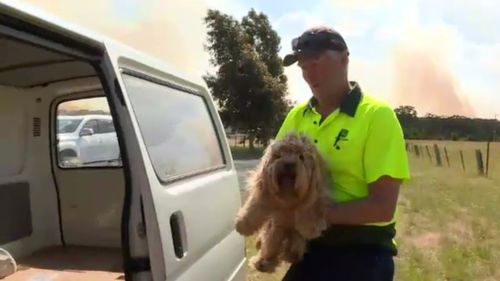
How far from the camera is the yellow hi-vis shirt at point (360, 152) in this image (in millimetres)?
2578

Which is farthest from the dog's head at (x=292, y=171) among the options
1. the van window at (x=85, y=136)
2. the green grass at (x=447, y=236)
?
the van window at (x=85, y=136)

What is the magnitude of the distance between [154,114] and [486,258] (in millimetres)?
6627

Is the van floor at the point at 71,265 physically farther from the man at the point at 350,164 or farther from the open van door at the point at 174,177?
the man at the point at 350,164

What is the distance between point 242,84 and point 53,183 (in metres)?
31.4

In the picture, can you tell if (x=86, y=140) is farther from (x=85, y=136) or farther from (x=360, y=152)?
(x=360, y=152)

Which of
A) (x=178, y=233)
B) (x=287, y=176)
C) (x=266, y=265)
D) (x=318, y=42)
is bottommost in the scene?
(x=266, y=265)

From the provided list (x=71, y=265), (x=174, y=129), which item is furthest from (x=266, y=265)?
(x=71, y=265)

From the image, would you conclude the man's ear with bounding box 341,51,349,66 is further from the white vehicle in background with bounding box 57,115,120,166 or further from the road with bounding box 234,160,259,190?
the white vehicle in background with bounding box 57,115,120,166

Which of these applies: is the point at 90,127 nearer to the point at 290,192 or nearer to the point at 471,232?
the point at 290,192

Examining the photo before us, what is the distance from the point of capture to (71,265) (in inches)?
194

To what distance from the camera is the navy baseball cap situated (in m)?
2.64

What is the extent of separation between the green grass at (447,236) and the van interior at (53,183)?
128cm

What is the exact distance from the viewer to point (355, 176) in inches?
104

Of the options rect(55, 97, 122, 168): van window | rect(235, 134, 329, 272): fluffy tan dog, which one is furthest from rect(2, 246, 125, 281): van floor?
rect(235, 134, 329, 272): fluffy tan dog
